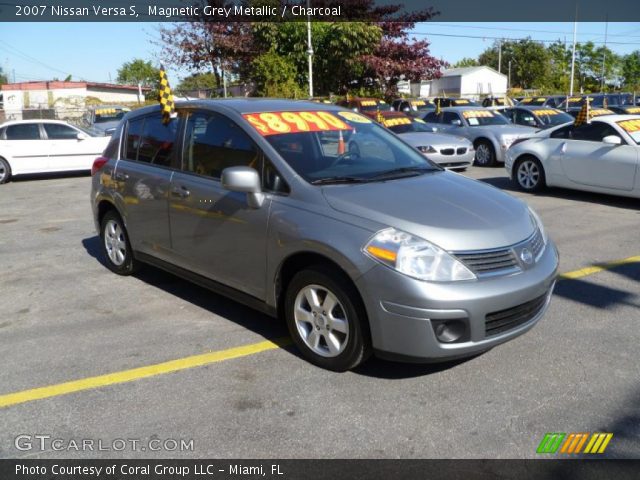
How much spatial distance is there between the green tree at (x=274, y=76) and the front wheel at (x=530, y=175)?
16.3 metres

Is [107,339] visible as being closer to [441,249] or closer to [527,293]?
[441,249]

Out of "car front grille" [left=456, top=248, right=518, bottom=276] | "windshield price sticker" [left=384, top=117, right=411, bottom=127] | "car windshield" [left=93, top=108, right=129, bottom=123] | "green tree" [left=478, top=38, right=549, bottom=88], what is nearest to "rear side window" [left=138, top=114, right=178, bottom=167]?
"car front grille" [left=456, top=248, right=518, bottom=276]

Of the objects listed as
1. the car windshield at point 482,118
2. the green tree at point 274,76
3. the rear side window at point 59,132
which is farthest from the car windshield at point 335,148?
the green tree at point 274,76

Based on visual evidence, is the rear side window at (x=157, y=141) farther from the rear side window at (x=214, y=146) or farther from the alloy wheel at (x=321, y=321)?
the alloy wheel at (x=321, y=321)

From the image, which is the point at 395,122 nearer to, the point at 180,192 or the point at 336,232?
the point at 180,192

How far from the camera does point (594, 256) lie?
257 inches

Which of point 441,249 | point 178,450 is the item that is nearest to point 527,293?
point 441,249

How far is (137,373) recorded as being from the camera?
3.95m

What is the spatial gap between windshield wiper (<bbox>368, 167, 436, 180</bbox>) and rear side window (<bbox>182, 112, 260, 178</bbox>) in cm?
90

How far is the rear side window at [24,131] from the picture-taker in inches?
571

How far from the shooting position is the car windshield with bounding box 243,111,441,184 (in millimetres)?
4227

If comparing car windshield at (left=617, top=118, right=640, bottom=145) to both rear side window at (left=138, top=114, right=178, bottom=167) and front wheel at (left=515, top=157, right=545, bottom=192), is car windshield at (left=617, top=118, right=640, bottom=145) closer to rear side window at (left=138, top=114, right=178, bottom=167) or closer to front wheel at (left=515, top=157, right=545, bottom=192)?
front wheel at (left=515, top=157, right=545, bottom=192)

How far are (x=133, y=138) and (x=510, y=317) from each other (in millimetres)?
3922

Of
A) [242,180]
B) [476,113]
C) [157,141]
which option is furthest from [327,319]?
[476,113]
